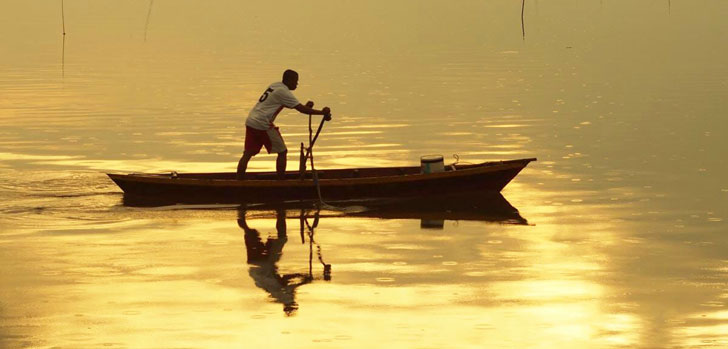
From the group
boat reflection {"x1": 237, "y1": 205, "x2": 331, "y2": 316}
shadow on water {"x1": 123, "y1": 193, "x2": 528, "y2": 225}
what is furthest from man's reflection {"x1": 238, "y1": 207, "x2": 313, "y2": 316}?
shadow on water {"x1": 123, "y1": 193, "x2": 528, "y2": 225}

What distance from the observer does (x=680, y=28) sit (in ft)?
207

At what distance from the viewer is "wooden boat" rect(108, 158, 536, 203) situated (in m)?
16.8

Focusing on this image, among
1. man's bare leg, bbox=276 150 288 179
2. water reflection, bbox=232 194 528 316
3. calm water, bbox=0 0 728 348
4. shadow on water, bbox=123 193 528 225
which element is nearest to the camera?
calm water, bbox=0 0 728 348

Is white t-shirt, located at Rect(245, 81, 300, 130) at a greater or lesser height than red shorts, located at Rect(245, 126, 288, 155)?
greater

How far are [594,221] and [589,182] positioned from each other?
3.05 m

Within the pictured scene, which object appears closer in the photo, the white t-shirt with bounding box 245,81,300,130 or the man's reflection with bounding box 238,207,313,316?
the man's reflection with bounding box 238,207,313,316

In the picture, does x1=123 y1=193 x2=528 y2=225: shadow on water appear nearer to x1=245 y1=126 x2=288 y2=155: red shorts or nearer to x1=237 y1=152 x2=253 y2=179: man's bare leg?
x1=237 y1=152 x2=253 y2=179: man's bare leg

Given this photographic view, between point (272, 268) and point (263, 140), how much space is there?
14.5ft

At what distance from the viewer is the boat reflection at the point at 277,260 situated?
39.5 ft

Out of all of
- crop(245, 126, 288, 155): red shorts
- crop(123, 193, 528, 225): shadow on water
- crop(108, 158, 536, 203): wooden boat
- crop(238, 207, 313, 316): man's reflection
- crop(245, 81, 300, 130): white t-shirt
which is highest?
crop(245, 81, 300, 130): white t-shirt

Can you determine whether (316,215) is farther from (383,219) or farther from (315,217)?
(383,219)

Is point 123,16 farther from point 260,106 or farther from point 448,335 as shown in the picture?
point 448,335

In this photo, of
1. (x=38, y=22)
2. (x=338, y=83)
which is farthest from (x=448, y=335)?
(x=38, y=22)

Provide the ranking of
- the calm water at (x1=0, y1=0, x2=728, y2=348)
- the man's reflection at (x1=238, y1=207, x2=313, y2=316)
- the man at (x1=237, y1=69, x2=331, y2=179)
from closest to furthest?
the calm water at (x1=0, y1=0, x2=728, y2=348)
the man's reflection at (x1=238, y1=207, x2=313, y2=316)
the man at (x1=237, y1=69, x2=331, y2=179)
